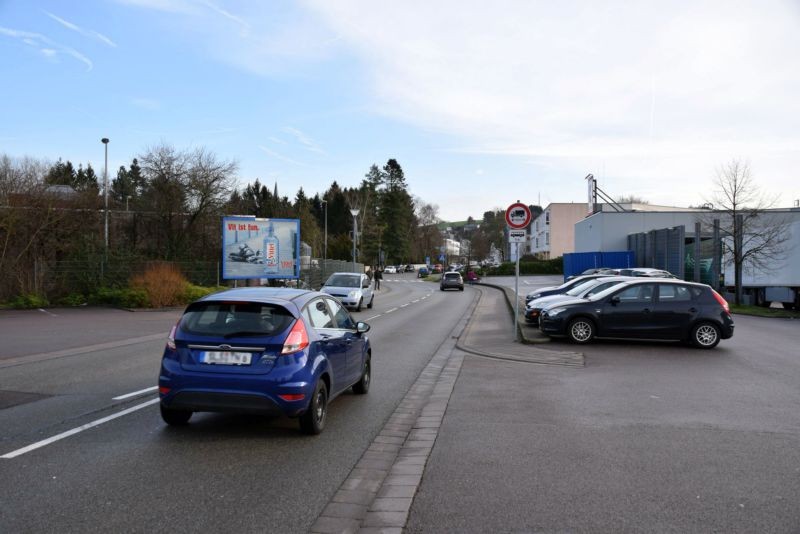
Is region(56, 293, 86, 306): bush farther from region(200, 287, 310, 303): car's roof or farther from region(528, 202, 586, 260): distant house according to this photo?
region(528, 202, 586, 260): distant house

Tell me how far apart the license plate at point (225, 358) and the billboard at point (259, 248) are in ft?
84.9

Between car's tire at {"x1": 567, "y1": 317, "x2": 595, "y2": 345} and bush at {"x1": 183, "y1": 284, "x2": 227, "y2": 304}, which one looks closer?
car's tire at {"x1": 567, "y1": 317, "x2": 595, "y2": 345}

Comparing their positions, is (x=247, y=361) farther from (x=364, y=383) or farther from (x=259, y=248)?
(x=259, y=248)

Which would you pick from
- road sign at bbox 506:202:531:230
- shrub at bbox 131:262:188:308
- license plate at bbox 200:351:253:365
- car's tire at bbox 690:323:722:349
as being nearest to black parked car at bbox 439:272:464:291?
shrub at bbox 131:262:188:308

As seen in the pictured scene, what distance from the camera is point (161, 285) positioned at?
25422mm

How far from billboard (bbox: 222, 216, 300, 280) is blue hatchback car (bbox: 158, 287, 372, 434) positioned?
84.0 feet

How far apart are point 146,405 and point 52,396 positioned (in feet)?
5.19

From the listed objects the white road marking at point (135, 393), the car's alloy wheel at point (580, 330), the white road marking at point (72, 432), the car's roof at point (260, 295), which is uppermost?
the car's roof at point (260, 295)

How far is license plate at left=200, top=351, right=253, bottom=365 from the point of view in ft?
20.9

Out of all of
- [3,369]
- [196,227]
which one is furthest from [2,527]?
[196,227]

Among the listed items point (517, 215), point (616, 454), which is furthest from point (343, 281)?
point (616, 454)

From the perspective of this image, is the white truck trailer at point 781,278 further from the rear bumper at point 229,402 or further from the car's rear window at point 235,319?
the rear bumper at point 229,402

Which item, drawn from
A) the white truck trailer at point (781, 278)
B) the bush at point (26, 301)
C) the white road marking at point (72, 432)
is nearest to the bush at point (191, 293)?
the bush at point (26, 301)

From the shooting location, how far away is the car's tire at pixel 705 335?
13.8m
